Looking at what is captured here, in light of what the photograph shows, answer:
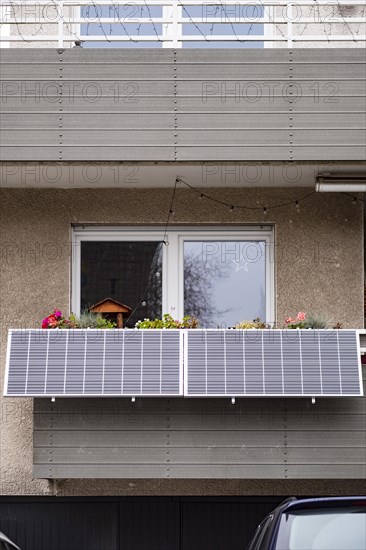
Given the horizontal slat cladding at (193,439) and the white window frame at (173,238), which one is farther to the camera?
the white window frame at (173,238)

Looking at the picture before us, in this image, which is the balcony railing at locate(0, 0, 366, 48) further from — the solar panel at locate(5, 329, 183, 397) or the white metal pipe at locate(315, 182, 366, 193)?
the solar panel at locate(5, 329, 183, 397)

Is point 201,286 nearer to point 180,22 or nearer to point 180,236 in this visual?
point 180,236

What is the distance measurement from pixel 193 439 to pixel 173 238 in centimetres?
252

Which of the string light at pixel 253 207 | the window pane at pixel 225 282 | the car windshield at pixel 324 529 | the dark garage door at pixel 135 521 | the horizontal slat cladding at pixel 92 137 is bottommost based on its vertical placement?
the dark garage door at pixel 135 521

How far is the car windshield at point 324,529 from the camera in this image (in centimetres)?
705

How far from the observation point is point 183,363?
39.0 feet

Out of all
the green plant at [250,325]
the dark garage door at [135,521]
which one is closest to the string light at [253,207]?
the green plant at [250,325]

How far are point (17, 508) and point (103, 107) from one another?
4522mm

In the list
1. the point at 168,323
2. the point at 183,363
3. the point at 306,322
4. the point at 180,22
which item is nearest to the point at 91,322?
the point at 168,323

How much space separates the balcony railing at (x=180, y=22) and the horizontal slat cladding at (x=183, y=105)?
1.18 feet

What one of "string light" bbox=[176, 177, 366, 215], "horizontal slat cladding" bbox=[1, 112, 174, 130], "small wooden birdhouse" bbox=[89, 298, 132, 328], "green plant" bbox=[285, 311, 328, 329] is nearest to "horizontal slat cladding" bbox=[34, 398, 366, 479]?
"green plant" bbox=[285, 311, 328, 329]

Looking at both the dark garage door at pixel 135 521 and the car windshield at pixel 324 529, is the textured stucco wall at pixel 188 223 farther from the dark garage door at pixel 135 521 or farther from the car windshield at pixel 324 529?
the car windshield at pixel 324 529

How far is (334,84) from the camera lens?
1218 cm

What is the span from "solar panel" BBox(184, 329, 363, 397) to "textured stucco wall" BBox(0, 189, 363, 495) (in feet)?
3.60
